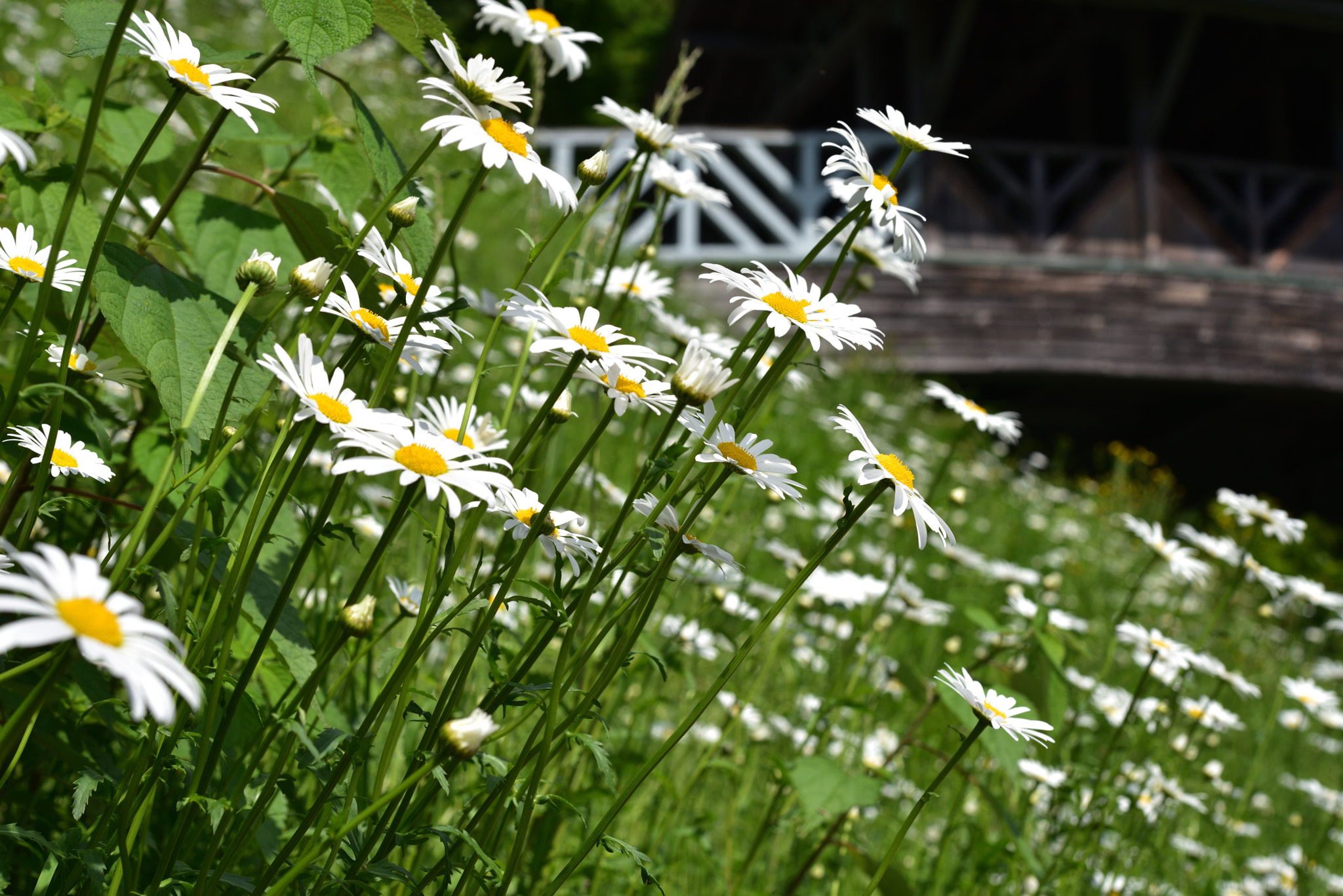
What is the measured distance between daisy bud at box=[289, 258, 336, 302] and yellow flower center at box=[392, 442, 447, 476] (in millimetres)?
165

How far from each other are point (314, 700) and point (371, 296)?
1.14ft

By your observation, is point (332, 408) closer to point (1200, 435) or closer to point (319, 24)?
point (319, 24)

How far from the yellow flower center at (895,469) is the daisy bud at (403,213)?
0.39m

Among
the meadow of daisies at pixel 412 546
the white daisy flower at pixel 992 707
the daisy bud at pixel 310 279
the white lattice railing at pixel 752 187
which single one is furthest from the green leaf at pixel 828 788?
the white lattice railing at pixel 752 187

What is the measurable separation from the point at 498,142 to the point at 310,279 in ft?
0.56

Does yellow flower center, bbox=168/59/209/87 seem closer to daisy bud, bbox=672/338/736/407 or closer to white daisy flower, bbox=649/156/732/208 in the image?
daisy bud, bbox=672/338/736/407

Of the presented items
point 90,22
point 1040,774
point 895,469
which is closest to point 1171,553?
point 1040,774

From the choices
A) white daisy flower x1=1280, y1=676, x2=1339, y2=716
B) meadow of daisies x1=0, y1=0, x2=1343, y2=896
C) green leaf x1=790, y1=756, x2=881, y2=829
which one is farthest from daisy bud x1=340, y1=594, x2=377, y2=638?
white daisy flower x1=1280, y1=676, x2=1339, y2=716

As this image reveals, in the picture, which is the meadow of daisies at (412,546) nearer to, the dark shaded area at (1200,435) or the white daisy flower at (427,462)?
the white daisy flower at (427,462)

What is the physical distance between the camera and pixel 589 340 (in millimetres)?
764

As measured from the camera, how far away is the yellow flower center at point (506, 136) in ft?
2.60

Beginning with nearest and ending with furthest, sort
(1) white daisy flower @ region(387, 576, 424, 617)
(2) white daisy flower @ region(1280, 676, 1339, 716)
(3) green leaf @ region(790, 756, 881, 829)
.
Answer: (1) white daisy flower @ region(387, 576, 424, 617)
(3) green leaf @ region(790, 756, 881, 829)
(2) white daisy flower @ region(1280, 676, 1339, 716)

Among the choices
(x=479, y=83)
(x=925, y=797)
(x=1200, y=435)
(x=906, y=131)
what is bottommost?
(x=925, y=797)

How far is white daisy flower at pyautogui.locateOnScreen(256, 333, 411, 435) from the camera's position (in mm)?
638
